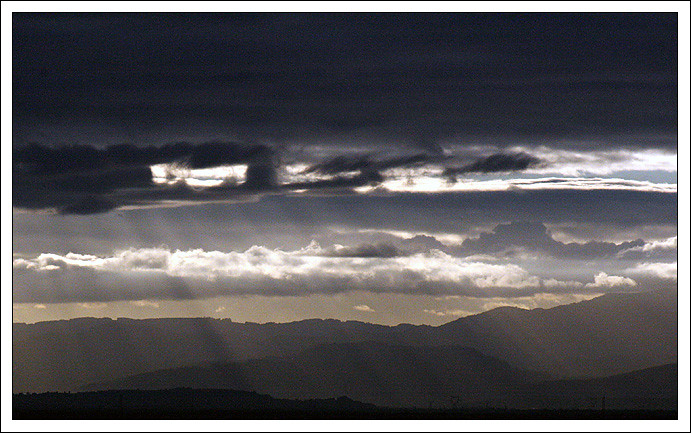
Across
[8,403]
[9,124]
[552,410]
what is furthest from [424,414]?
[9,124]

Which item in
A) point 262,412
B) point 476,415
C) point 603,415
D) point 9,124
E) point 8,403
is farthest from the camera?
point 262,412

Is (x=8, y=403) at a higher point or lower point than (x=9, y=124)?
lower

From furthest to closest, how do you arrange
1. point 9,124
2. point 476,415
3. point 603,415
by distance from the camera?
point 603,415 → point 476,415 → point 9,124

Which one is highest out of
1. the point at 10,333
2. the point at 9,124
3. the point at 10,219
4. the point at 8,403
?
the point at 9,124

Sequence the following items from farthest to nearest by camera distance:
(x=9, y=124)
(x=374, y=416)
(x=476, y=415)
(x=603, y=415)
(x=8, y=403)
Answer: (x=603, y=415) < (x=374, y=416) < (x=476, y=415) < (x=8, y=403) < (x=9, y=124)

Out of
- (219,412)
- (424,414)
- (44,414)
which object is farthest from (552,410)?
(44,414)

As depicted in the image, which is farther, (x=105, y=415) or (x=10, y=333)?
(x=105, y=415)

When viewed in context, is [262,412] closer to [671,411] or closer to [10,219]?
[671,411]

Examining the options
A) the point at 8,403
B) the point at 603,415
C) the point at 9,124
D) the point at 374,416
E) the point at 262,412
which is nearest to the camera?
the point at 9,124

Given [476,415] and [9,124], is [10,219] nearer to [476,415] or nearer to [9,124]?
[9,124]
